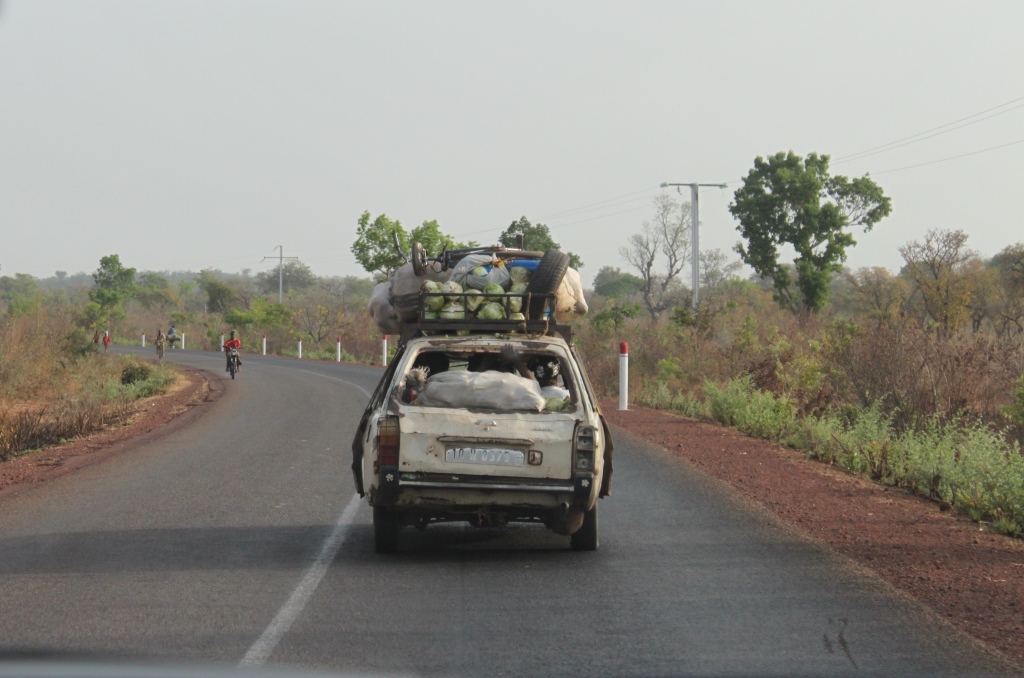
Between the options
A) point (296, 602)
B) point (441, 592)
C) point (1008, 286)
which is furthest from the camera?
point (1008, 286)

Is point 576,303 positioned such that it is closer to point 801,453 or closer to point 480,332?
point 480,332

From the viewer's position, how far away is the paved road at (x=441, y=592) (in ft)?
18.1

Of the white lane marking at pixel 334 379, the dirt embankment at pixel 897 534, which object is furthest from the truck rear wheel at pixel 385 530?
the white lane marking at pixel 334 379

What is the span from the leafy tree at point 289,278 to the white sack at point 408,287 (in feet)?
381

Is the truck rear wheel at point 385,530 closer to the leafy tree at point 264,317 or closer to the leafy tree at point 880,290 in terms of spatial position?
the leafy tree at point 880,290

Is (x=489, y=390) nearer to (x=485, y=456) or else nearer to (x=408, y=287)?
(x=485, y=456)

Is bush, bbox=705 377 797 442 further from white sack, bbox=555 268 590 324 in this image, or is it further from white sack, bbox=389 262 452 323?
white sack, bbox=389 262 452 323

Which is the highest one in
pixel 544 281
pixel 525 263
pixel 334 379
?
pixel 525 263

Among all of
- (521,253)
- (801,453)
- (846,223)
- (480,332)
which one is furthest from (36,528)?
(846,223)

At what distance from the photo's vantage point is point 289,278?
13188cm

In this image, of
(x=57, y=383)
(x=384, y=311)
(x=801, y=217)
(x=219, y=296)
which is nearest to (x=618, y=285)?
(x=219, y=296)

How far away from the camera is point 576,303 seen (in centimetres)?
961

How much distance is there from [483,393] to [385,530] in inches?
48.6

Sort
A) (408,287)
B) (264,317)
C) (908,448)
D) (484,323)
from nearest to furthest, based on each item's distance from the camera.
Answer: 1. (484,323)
2. (408,287)
3. (908,448)
4. (264,317)
